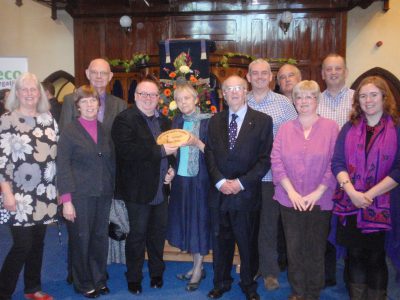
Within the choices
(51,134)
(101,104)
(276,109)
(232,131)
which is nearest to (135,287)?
(51,134)

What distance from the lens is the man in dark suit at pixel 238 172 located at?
9.45 ft

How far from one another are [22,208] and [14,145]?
17.9 inches

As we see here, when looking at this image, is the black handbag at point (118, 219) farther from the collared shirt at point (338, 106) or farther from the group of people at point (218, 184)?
the collared shirt at point (338, 106)

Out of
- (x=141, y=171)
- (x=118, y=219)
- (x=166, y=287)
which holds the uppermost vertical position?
(x=141, y=171)

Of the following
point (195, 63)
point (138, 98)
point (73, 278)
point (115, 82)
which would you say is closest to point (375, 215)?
point (138, 98)

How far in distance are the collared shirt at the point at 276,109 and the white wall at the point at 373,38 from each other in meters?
6.81

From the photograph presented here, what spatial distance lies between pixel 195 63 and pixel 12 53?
6758 millimetres

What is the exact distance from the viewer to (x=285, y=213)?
9.46 ft

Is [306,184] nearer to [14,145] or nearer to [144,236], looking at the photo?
[144,236]

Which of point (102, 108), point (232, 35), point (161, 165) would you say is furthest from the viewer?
point (232, 35)

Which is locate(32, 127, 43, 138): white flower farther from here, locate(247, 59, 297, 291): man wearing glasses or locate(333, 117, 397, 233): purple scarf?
locate(333, 117, 397, 233): purple scarf

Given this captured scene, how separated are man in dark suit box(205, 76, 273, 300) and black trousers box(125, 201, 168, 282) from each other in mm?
457

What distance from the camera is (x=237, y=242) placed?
301cm

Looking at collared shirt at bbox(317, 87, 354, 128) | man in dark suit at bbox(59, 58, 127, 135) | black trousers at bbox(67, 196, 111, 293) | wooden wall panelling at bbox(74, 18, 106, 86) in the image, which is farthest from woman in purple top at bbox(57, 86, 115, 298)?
wooden wall panelling at bbox(74, 18, 106, 86)
